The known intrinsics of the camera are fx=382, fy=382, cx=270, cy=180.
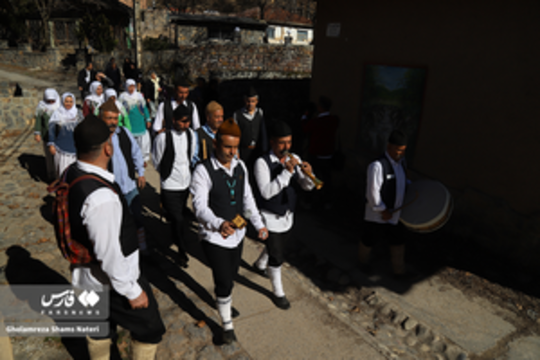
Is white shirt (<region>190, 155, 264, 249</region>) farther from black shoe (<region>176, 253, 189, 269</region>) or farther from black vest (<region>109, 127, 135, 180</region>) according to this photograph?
black shoe (<region>176, 253, 189, 269</region>)

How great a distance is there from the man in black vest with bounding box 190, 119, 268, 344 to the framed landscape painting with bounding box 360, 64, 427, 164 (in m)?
3.94

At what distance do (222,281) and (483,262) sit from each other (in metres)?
3.93

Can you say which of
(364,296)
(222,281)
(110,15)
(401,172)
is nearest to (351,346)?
(364,296)

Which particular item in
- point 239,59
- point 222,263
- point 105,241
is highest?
point 239,59

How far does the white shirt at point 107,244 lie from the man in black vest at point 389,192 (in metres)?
2.86

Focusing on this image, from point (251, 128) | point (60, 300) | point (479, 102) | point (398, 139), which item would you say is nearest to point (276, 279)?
point (398, 139)

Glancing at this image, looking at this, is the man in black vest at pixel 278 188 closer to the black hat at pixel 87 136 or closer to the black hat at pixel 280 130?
the black hat at pixel 280 130

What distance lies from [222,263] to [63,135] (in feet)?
14.7

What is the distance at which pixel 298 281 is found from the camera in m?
4.97

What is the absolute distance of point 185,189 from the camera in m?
5.12

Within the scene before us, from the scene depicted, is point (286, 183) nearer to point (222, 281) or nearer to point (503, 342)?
point (222, 281)

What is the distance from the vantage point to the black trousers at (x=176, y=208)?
5.05 m

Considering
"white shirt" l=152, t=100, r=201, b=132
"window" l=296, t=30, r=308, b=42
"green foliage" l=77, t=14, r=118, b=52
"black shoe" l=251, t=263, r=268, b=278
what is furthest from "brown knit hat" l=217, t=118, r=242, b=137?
"window" l=296, t=30, r=308, b=42

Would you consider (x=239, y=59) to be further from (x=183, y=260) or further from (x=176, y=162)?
(x=183, y=260)
